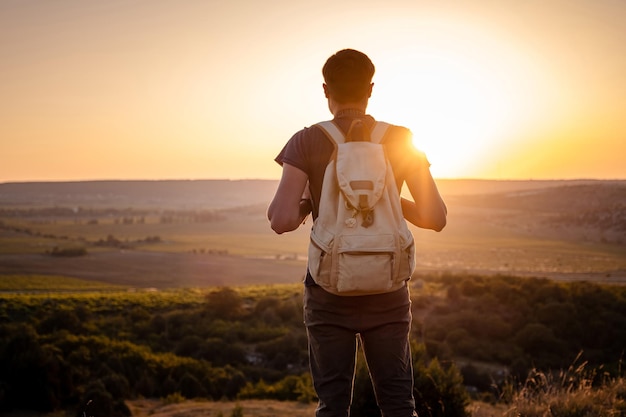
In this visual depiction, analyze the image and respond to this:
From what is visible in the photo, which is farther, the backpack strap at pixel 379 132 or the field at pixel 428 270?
the field at pixel 428 270

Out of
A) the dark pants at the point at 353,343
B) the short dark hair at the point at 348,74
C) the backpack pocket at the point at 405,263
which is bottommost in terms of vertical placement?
the dark pants at the point at 353,343

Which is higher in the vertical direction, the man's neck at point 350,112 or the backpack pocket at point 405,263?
the man's neck at point 350,112

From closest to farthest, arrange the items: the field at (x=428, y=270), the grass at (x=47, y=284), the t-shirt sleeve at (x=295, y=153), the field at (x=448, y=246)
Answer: the t-shirt sleeve at (x=295, y=153) → the field at (x=428, y=270) → the field at (x=448, y=246) → the grass at (x=47, y=284)

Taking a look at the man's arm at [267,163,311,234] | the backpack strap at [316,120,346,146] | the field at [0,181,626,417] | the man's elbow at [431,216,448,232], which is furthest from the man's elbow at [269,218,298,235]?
the field at [0,181,626,417]

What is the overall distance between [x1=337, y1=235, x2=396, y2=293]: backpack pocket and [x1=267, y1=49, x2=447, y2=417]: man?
105mm

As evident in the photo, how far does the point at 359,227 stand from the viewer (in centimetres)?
230

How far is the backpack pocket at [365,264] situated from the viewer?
2254mm

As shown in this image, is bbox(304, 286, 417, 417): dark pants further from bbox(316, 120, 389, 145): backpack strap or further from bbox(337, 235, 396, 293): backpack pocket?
bbox(316, 120, 389, 145): backpack strap

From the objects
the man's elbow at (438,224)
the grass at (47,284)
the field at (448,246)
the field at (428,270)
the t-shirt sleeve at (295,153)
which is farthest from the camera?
the grass at (47,284)

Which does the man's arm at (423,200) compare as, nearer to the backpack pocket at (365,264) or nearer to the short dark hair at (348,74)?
the backpack pocket at (365,264)

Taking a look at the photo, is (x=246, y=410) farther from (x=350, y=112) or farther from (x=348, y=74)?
(x=348, y=74)

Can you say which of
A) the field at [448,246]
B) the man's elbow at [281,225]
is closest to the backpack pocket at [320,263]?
A: the man's elbow at [281,225]

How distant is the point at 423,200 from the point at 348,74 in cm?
60

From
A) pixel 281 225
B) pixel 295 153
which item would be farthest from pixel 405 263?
pixel 295 153
